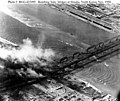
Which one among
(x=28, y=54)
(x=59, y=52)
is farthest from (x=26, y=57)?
(x=59, y=52)

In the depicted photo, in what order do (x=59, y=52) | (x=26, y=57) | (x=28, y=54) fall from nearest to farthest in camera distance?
(x=26, y=57) < (x=28, y=54) < (x=59, y=52)

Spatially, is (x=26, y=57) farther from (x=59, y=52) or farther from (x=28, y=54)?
(x=59, y=52)

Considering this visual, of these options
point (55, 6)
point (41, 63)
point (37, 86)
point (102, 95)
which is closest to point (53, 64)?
point (41, 63)

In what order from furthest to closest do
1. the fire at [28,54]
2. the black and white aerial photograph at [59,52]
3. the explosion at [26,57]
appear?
the fire at [28,54] < the explosion at [26,57] < the black and white aerial photograph at [59,52]

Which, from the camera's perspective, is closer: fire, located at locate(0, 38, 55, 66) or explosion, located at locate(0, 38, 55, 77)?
explosion, located at locate(0, 38, 55, 77)

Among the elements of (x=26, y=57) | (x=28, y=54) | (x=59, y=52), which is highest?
(x=28, y=54)

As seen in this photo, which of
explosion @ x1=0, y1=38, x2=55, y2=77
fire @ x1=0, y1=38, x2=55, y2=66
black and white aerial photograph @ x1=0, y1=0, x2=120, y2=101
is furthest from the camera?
fire @ x1=0, y1=38, x2=55, y2=66

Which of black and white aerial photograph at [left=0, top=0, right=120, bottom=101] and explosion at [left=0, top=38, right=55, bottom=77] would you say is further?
explosion at [left=0, top=38, right=55, bottom=77]

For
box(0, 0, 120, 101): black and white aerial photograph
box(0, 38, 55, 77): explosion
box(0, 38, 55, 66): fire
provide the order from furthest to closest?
1. box(0, 38, 55, 66): fire
2. box(0, 38, 55, 77): explosion
3. box(0, 0, 120, 101): black and white aerial photograph
